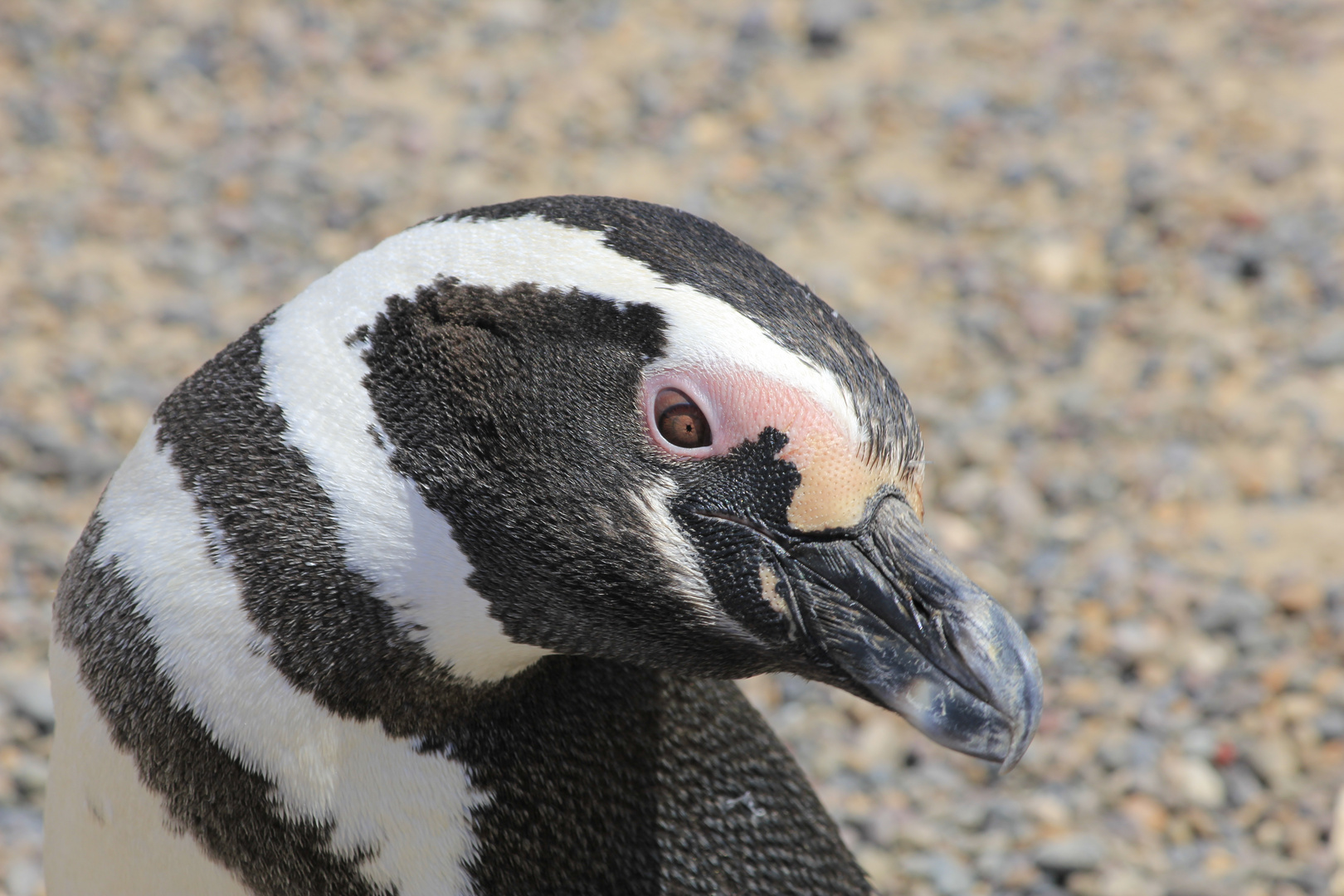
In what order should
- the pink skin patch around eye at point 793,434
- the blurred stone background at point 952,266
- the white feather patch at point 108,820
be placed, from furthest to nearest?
the blurred stone background at point 952,266
the white feather patch at point 108,820
the pink skin patch around eye at point 793,434

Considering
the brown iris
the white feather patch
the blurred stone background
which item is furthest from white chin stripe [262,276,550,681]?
the blurred stone background

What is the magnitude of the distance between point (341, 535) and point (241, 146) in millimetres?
3463

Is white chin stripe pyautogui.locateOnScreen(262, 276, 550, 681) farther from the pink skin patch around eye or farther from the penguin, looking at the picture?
the pink skin patch around eye

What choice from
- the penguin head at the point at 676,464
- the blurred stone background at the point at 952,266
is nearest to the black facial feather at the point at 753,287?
the penguin head at the point at 676,464

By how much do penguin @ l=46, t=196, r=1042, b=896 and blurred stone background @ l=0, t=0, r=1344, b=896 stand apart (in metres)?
1.26

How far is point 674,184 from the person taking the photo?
4516mm

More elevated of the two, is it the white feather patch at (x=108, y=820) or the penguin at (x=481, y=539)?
the penguin at (x=481, y=539)

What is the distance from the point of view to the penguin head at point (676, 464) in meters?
1.38

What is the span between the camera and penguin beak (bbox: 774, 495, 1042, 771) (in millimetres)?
1397

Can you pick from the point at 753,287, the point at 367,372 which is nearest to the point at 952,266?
the point at 753,287

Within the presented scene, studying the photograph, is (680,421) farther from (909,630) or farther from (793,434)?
(909,630)

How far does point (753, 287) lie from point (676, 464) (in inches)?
7.4

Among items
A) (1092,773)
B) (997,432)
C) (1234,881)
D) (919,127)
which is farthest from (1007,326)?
(1234,881)

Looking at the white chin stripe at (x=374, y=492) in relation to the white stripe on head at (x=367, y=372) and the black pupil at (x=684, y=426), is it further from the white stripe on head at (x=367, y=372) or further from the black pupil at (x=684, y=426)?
the black pupil at (x=684, y=426)
